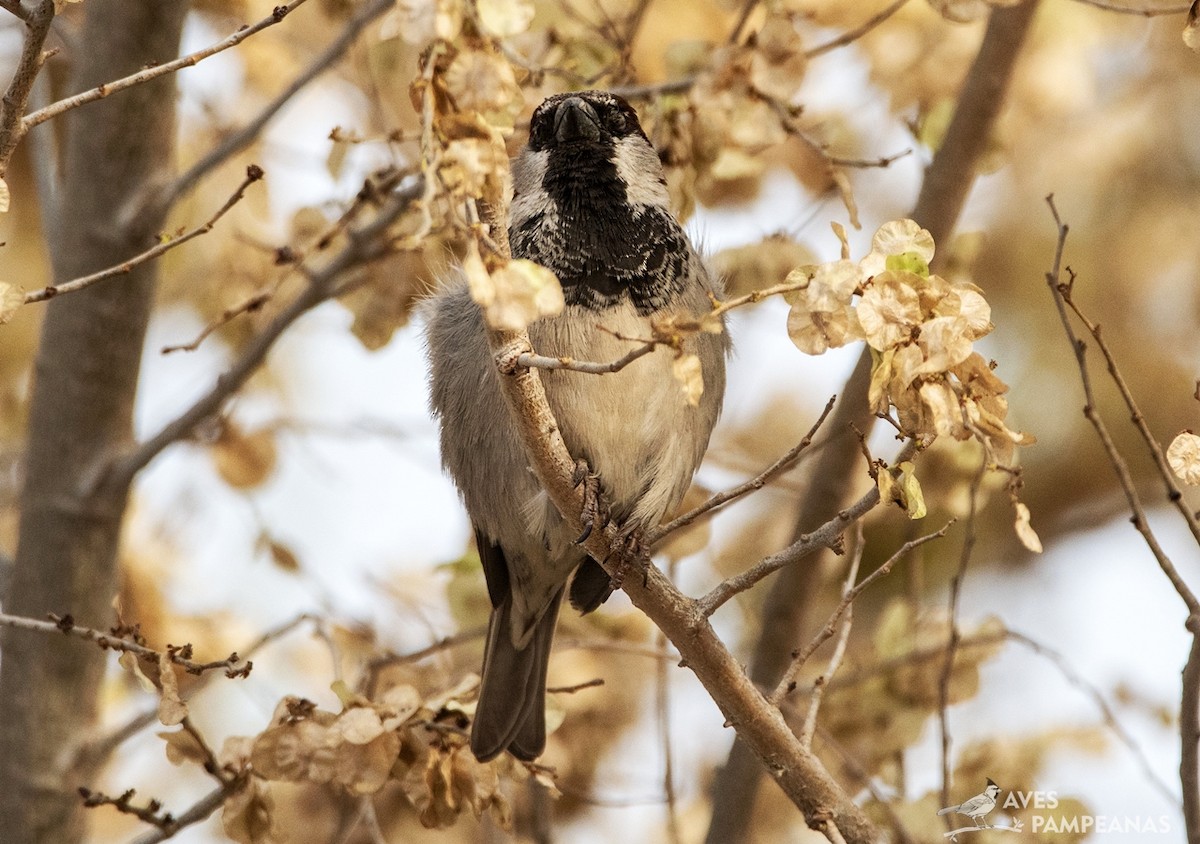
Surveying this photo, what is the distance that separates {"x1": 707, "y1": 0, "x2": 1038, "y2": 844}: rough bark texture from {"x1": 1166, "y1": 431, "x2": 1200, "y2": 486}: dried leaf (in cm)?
122

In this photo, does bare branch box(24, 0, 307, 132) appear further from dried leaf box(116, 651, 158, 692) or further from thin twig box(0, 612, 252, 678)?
dried leaf box(116, 651, 158, 692)

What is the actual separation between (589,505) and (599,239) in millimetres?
754

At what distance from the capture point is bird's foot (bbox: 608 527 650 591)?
2.43 metres

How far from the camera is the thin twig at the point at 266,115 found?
2836mm

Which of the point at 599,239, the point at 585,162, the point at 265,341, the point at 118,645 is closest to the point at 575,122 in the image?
the point at 585,162

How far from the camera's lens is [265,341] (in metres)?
2.88

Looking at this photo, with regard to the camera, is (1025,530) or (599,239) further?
(599,239)

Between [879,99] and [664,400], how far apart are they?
4.46 ft

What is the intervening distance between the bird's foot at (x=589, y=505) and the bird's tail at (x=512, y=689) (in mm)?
562

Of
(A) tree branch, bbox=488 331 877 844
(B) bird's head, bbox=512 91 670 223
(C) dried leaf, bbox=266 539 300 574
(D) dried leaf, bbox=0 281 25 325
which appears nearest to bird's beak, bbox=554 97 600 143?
(B) bird's head, bbox=512 91 670 223

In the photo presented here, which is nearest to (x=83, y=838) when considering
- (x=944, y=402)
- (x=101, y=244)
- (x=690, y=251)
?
(x=101, y=244)

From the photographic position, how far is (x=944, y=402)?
6.06ft

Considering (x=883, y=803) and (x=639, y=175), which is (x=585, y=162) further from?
(x=883, y=803)

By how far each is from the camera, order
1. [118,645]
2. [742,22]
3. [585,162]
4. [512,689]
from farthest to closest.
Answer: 1. [512,689]
2. [585,162]
3. [742,22]
4. [118,645]
